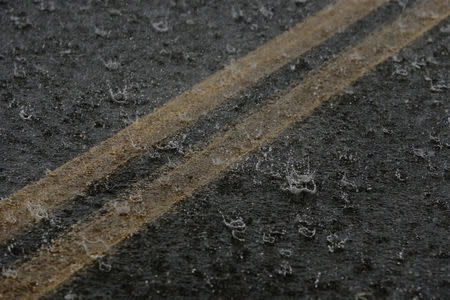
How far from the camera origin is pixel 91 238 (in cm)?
285

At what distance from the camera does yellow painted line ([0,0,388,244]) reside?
306 cm

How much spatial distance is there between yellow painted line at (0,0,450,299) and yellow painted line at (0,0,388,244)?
31 centimetres

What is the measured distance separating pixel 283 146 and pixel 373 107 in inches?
37.2

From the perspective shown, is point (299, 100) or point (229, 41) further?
point (229, 41)

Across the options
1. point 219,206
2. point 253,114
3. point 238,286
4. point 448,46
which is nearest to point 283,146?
point 253,114

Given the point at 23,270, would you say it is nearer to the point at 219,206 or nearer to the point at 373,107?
the point at 219,206

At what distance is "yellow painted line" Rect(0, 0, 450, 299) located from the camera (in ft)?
8.79

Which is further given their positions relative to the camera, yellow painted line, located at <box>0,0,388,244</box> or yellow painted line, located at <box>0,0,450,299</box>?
yellow painted line, located at <box>0,0,388,244</box>

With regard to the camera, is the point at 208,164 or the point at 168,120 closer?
the point at 208,164

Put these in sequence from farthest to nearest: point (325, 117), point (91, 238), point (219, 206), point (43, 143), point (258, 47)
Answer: point (258, 47) → point (325, 117) → point (43, 143) → point (219, 206) → point (91, 238)

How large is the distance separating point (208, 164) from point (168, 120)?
62cm

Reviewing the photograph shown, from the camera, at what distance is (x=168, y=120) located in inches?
148

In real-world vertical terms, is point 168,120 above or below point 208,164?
above

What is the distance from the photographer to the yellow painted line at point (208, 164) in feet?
8.79
